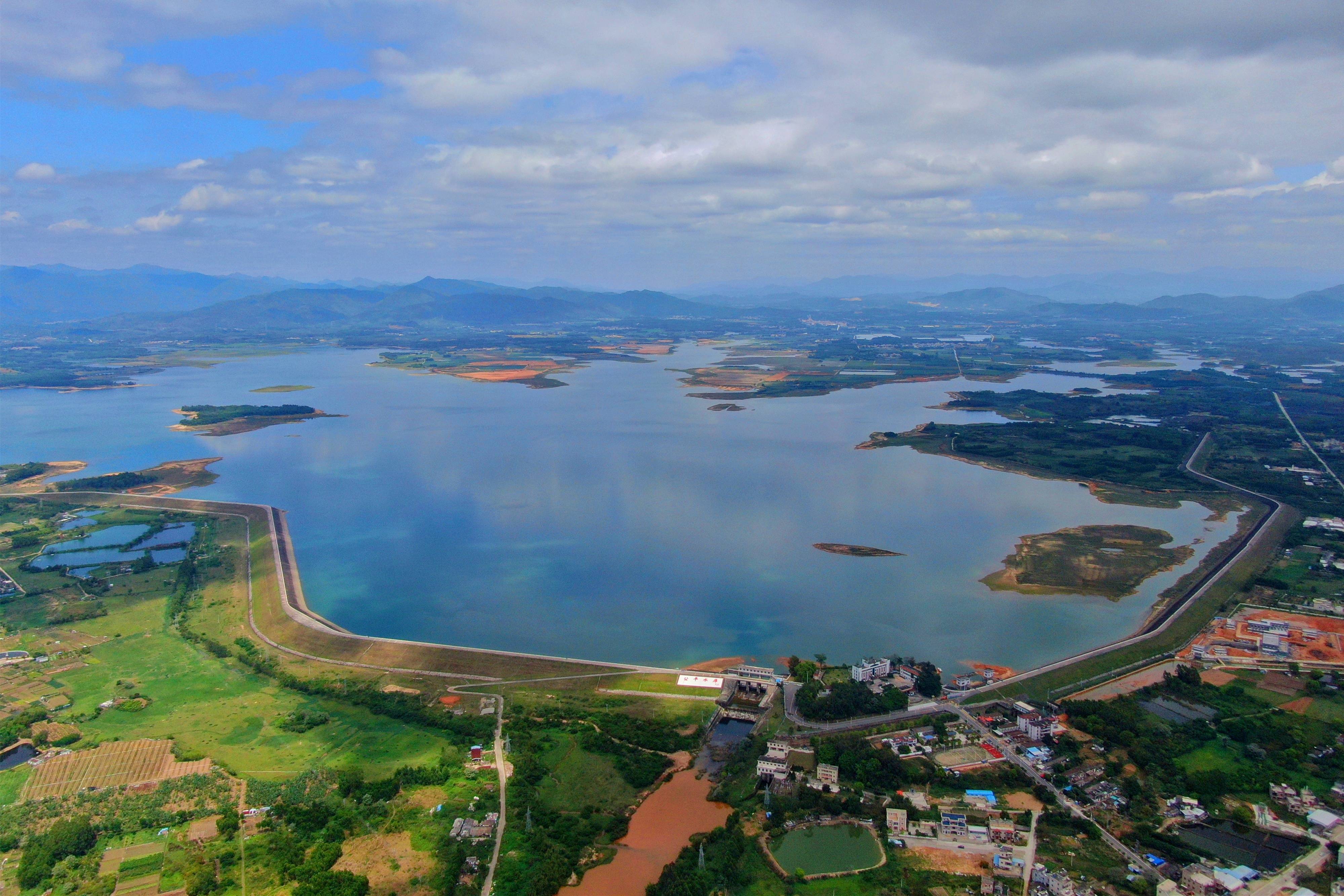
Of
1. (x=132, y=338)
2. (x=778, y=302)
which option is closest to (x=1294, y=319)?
(x=778, y=302)

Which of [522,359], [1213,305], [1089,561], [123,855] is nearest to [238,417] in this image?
[522,359]

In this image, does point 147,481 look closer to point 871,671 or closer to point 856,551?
point 856,551

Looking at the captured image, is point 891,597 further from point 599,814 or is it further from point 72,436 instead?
point 72,436

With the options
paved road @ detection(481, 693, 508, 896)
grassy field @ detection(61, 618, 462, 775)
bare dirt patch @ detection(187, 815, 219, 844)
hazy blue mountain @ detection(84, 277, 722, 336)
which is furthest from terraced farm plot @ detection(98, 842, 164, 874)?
hazy blue mountain @ detection(84, 277, 722, 336)

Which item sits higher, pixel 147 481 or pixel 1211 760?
pixel 147 481

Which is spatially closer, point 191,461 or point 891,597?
point 891,597
